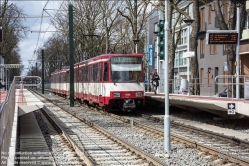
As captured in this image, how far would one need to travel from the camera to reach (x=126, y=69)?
2342 cm

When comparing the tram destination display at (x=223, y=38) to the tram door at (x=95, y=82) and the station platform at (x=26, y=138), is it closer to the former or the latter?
the tram door at (x=95, y=82)

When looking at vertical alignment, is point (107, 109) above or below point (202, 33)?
below

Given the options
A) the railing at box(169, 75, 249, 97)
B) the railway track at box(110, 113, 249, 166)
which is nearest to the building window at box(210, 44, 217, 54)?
the railing at box(169, 75, 249, 97)

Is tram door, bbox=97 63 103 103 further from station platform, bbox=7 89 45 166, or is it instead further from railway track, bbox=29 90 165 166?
railway track, bbox=29 90 165 166

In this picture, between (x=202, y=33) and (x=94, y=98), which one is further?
(x=202, y=33)

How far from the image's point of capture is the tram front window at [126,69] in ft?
76.2

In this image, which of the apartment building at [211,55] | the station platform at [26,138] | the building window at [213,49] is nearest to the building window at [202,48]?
the apartment building at [211,55]

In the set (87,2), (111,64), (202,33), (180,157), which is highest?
(87,2)

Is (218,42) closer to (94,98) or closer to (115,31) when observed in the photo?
(94,98)

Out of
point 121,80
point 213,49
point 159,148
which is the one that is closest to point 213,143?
point 159,148

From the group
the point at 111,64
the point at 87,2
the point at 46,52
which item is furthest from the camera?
the point at 46,52

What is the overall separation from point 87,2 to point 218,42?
30.5m

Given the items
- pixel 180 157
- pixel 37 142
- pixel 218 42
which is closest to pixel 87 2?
pixel 218 42

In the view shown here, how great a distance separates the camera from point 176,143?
1323 cm
